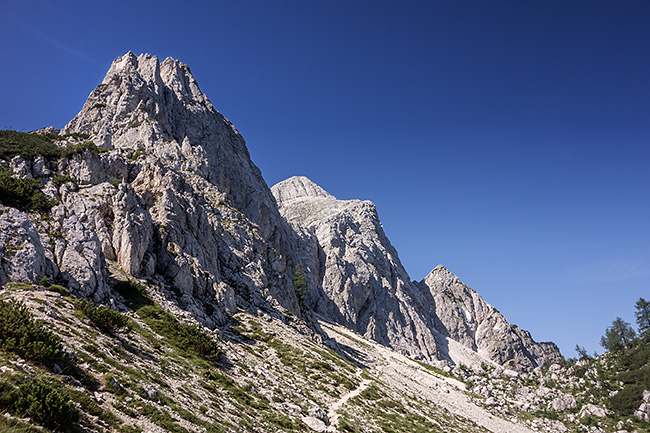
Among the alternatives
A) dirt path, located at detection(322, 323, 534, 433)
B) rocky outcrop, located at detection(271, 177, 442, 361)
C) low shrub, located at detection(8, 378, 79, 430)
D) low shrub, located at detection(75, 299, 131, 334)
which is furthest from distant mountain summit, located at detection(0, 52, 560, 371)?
low shrub, located at detection(8, 378, 79, 430)

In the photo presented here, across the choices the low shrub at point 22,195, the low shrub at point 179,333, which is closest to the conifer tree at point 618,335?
the low shrub at point 179,333

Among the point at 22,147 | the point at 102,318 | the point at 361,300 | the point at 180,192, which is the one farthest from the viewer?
the point at 361,300

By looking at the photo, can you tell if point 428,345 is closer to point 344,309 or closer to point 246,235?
point 344,309

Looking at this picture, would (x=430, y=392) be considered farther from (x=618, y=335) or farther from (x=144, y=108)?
(x=144, y=108)

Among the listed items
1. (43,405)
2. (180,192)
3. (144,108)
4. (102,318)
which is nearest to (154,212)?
(180,192)

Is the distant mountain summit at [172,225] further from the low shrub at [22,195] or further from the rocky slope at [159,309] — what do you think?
the low shrub at [22,195]

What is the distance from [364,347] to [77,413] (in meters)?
106

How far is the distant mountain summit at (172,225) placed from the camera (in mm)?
38125

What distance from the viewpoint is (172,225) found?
194 ft

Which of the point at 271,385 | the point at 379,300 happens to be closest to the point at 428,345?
the point at 379,300

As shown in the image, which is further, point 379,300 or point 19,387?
point 379,300

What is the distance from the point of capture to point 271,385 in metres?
37.1

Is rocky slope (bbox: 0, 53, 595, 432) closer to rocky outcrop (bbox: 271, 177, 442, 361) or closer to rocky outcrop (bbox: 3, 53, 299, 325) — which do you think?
rocky outcrop (bbox: 3, 53, 299, 325)

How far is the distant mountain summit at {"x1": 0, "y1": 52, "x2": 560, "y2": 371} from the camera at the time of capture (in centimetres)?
3812
